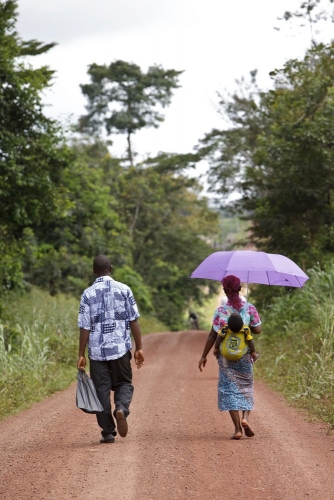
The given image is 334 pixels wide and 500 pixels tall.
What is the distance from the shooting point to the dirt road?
20.1ft

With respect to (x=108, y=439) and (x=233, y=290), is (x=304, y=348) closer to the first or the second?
(x=233, y=290)

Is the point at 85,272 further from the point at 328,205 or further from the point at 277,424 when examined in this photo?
the point at 277,424

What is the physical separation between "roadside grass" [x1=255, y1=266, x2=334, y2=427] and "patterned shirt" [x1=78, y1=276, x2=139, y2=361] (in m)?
2.69

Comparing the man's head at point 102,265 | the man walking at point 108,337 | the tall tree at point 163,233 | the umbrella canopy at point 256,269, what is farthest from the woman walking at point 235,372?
the tall tree at point 163,233

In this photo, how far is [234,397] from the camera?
8570 millimetres

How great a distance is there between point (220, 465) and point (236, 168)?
31.9 m

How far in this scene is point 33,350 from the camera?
14805 mm

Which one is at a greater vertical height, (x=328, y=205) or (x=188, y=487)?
(x=328, y=205)

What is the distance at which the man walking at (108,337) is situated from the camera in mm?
8250

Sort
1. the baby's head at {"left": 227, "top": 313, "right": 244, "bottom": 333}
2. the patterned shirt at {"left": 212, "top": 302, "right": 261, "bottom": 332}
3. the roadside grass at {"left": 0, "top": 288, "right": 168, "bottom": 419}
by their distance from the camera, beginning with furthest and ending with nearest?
the roadside grass at {"left": 0, "top": 288, "right": 168, "bottom": 419}, the patterned shirt at {"left": 212, "top": 302, "right": 261, "bottom": 332}, the baby's head at {"left": 227, "top": 313, "right": 244, "bottom": 333}

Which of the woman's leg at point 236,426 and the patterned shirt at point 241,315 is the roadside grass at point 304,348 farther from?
the patterned shirt at point 241,315

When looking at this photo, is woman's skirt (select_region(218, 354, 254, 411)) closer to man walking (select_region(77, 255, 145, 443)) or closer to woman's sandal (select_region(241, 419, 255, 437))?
woman's sandal (select_region(241, 419, 255, 437))

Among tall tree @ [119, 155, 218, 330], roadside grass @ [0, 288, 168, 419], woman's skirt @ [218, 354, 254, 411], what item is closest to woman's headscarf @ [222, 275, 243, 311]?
woman's skirt @ [218, 354, 254, 411]

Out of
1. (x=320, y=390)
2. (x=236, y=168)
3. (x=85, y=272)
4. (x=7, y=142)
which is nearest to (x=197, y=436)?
(x=320, y=390)
